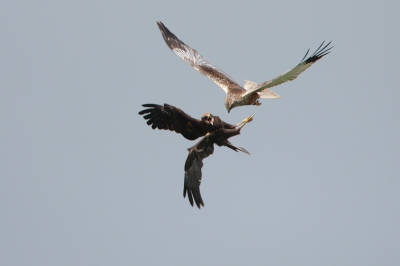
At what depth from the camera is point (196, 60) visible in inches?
806

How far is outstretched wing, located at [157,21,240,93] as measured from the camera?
749 inches

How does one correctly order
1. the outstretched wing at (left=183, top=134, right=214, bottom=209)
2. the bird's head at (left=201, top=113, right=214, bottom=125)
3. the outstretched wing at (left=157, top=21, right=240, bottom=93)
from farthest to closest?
the outstretched wing at (left=157, top=21, right=240, bottom=93)
the outstretched wing at (left=183, top=134, right=214, bottom=209)
the bird's head at (left=201, top=113, right=214, bottom=125)

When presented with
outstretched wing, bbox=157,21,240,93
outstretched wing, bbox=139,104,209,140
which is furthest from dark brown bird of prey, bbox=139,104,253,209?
outstretched wing, bbox=157,21,240,93

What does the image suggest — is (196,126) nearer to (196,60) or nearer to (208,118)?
(208,118)

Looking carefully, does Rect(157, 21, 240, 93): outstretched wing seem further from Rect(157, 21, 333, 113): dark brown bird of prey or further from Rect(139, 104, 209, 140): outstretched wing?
Rect(139, 104, 209, 140): outstretched wing

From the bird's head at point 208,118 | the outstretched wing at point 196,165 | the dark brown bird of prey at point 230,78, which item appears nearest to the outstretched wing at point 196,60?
the dark brown bird of prey at point 230,78

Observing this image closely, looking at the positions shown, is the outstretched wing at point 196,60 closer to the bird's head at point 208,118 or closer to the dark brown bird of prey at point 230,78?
the dark brown bird of prey at point 230,78

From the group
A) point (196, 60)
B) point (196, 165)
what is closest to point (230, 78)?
point (196, 60)

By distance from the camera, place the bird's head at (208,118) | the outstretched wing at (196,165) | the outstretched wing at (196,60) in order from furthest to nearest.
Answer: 1. the outstretched wing at (196,60)
2. the outstretched wing at (196,165)
3. the bird's head at (208,118)

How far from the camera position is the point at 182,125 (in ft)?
49.8

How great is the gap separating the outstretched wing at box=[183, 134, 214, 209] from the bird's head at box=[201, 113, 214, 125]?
1.16 feet

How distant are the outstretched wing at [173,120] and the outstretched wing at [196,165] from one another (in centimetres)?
23

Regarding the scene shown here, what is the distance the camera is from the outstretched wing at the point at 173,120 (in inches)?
591

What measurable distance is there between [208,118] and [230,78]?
453cm
